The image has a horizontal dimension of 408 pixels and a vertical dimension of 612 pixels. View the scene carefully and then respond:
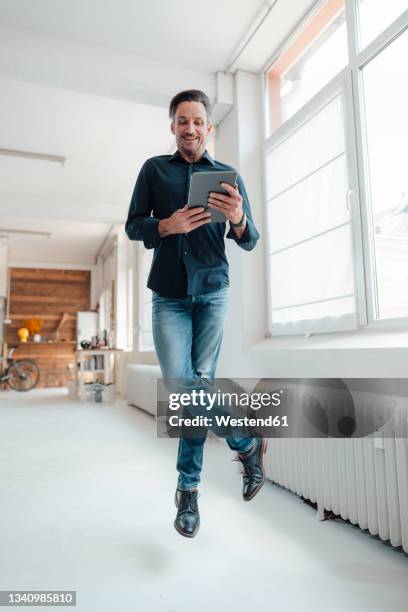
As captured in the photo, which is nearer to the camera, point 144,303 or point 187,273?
point 187,273

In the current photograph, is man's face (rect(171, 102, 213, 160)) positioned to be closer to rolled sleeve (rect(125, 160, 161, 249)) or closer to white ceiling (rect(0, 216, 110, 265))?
rolled sleeve (rect(125, 160, 161, 249))

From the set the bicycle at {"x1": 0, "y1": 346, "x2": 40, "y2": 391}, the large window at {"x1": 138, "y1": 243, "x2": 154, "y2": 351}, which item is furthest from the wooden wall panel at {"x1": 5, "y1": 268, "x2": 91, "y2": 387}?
the large window at {"x1": 138, "y1": 243, "x2": 154, "y2": 351}

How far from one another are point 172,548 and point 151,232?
4.10 ft

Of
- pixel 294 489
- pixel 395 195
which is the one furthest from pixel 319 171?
pixel 294 489

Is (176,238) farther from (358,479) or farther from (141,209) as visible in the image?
(358,479)

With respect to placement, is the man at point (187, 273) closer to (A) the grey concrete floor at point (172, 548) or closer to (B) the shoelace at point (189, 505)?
(B) the shoelace at point (189, 505)

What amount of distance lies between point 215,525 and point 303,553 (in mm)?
440

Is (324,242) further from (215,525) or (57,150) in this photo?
(57,150)

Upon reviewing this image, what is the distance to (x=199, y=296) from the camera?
1591mm

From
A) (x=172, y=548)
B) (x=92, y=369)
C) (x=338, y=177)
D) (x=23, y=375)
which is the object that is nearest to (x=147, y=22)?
(x=338, y=177)

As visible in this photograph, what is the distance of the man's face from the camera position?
1552mm

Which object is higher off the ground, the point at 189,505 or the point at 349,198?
the point at 349,198

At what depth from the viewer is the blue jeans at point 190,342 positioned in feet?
5.13

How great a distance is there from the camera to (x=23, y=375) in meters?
9.31
